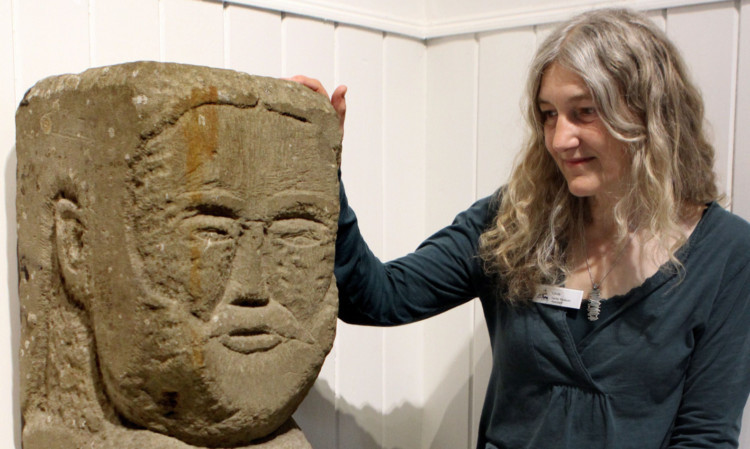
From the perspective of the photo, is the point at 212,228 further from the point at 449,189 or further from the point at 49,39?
the point at 449,189

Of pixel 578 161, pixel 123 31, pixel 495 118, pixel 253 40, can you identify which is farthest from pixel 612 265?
pixel 123 31

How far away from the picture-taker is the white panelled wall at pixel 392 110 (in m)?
1.74

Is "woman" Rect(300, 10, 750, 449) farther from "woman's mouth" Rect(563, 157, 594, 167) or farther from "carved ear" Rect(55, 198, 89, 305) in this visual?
"carved ear" Rect(55, 198, 89, 305)

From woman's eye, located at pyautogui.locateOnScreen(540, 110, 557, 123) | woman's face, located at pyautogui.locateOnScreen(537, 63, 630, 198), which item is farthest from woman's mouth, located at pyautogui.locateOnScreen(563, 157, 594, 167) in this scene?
woman's eye, located at pyautogui.locateOnScreen(540, 110, 557, 123)

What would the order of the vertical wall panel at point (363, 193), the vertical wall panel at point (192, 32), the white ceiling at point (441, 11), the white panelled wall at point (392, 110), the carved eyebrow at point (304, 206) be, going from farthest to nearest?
the vertical wall panel at point (363, 193)
the white ceiling at point (441, 11)
the vertical wall panel at point (192, 32)
the white panelled wall at point (392, 110)
the carved eyebrow at point (304, 206)

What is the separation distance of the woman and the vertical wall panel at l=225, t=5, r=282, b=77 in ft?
1.54

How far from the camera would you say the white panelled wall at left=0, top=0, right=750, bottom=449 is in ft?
5.72

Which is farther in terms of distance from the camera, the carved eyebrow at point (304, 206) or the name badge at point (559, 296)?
the name badge at point (559, 296)

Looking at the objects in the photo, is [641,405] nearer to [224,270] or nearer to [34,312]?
[224,270]

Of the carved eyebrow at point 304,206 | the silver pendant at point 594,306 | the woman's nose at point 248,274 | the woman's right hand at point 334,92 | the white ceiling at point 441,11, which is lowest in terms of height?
the silver pendant at point 594,306

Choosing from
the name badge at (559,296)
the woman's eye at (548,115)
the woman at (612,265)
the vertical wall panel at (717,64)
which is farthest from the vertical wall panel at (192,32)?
the vertical wall panel at (717,64)

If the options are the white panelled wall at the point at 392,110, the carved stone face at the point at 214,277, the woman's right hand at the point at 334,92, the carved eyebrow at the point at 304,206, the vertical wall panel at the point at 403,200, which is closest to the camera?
the carved stone face at the point at 214,277

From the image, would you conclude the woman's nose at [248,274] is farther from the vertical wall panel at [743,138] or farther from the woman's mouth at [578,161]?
the vertical wall panel at [743,138]

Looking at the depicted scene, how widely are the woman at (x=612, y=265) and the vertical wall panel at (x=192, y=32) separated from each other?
0.47m
